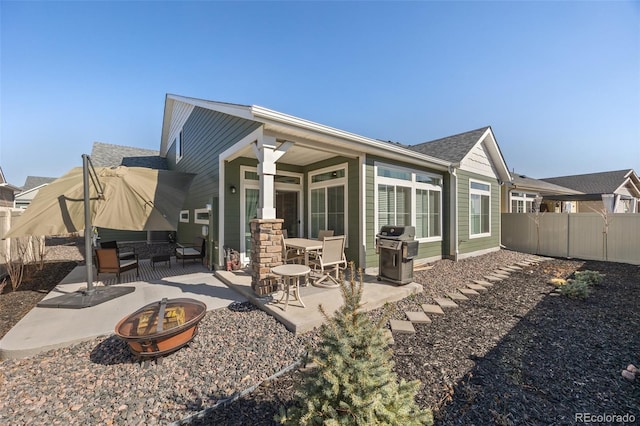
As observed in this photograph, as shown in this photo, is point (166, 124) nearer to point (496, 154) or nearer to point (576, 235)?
point (496, 154)

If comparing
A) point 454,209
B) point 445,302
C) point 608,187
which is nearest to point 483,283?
point 445,302

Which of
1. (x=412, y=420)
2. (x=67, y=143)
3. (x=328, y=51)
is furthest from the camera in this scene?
(x=67, y=143)

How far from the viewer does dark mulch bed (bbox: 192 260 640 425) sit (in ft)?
6.61

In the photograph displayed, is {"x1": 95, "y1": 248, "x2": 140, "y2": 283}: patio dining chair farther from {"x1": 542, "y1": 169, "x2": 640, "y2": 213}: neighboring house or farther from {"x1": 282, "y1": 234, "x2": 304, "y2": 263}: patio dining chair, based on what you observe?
{"x1": 542, "y1": 169, "x2": 640, "y2": 213}: neighboring house

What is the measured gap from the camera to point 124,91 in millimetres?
8945

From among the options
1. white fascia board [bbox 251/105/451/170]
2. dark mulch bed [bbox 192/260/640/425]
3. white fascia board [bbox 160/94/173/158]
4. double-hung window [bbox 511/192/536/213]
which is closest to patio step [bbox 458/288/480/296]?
dark mulch bed [bbox 192/260/640/425]

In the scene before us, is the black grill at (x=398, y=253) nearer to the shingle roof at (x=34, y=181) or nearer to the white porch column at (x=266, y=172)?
the white porch column at (x=266, y=172)

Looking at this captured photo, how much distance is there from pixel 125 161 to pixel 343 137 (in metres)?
13.8

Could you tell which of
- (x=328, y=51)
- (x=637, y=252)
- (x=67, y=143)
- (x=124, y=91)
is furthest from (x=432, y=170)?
(x=67, y=143)

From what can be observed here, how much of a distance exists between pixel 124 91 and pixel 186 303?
9.59 m

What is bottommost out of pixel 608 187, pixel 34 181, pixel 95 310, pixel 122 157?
pixel 95 310

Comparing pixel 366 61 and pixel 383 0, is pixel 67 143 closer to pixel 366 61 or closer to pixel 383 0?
pixel 366 61

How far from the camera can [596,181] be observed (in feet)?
59.5

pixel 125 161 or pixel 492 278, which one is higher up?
pixel 125 161
